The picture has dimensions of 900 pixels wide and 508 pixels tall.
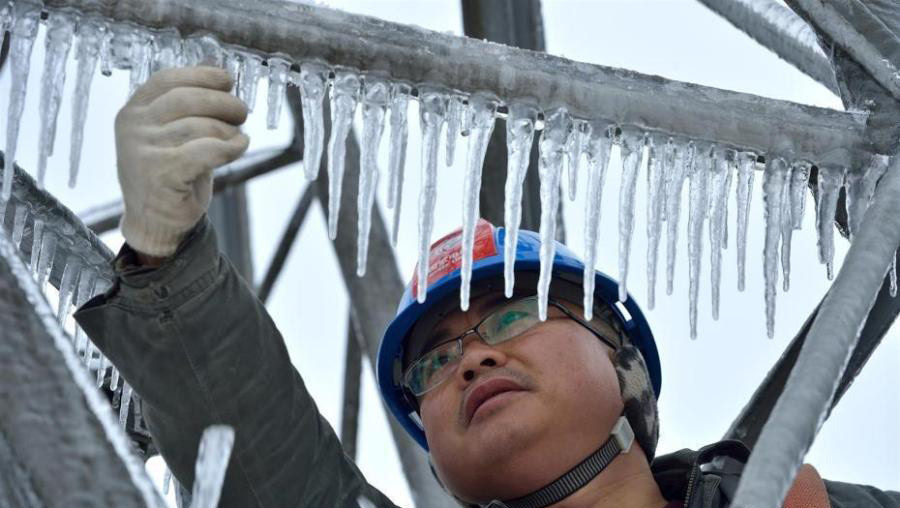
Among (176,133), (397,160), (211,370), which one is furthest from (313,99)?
(211,370)

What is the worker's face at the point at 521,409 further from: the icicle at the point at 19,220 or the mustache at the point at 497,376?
the icicle at the point at 19,220

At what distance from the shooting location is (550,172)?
3.98 m

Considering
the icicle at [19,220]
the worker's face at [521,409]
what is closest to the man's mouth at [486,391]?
the worker's face at [521,409]

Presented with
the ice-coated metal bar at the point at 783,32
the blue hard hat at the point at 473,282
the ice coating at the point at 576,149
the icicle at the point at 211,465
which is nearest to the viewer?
the icicle at the point at 211,465

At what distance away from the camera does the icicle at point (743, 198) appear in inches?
161

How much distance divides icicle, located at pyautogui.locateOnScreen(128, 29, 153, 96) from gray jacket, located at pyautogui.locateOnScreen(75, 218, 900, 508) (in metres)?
0.41

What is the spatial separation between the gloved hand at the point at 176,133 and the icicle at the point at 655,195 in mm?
1013

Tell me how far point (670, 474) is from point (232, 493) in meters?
1.35

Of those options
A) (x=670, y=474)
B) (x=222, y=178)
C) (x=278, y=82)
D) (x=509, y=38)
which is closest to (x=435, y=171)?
(x=278, y=82)

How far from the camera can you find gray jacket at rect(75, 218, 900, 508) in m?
4.02

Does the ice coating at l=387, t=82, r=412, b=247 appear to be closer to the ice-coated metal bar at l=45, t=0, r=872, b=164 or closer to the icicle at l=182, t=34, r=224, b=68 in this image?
the ice-coated metal bar at l=45, t=0, r=872, b=164

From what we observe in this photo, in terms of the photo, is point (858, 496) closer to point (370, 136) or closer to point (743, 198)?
point (743, 198)

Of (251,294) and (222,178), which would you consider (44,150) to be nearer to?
(251,294)

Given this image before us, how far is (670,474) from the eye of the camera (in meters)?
4.90
